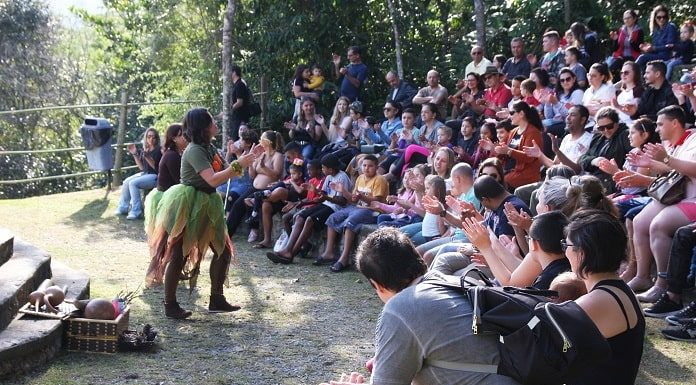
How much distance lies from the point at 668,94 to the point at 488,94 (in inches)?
113

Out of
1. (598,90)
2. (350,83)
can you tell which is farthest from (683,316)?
(350,83)

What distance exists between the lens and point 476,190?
655 centimetres

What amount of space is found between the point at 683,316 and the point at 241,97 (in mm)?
8371

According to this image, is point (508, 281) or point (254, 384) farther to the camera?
point (254, 384)

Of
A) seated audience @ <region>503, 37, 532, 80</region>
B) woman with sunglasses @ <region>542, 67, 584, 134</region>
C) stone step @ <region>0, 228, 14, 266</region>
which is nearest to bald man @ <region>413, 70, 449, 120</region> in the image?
seated audience @ <region>503, 37, 532, 80</region>

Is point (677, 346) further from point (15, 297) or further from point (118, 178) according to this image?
point (118, 178)

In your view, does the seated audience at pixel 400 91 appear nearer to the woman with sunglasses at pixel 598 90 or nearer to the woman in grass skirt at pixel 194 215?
the woman with sunglasses at pixel 598 90

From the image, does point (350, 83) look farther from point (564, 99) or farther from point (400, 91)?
point (564, 99)

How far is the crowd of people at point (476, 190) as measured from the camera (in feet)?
11.1

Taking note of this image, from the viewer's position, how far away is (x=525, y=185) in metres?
8.50

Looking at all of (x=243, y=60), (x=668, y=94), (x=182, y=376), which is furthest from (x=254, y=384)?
(x=243, y=60)

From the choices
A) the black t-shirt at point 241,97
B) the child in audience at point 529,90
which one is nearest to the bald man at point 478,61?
the child in audience at point 529,90

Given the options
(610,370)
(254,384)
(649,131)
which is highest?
(649,131)

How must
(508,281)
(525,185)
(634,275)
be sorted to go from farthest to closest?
1. (525,185)
2. (634,275)
3. (508,281)
